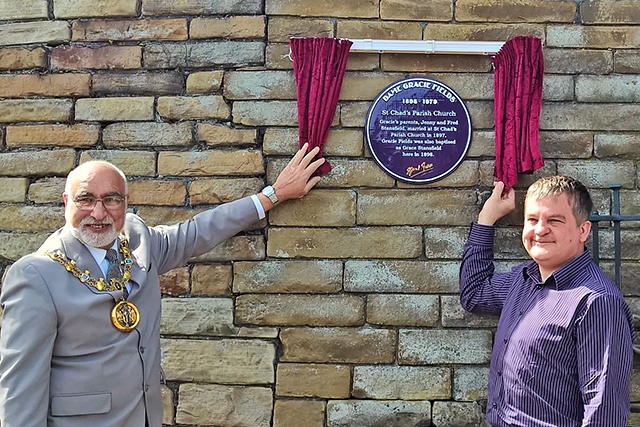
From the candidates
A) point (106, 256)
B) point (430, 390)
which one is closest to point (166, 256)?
point (106, 256)

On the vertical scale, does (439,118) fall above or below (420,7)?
below

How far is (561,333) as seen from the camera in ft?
7.09

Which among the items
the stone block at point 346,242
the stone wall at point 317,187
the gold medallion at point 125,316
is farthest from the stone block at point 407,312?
the gold medallion at point 125,316

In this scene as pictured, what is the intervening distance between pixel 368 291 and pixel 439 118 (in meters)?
0.93

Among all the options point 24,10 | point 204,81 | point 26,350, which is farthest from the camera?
point 24,10

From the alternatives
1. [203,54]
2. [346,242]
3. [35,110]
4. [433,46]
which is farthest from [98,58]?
[433,46]

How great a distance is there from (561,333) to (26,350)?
1895 mm

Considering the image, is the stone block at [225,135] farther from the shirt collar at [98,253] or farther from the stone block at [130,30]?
the shirt collar at [98,253]

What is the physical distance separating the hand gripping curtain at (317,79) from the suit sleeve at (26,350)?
55.4 inches

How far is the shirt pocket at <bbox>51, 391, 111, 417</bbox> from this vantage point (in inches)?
86.5

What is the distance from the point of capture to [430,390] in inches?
116

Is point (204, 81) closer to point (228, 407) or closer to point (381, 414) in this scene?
point (228, 407)

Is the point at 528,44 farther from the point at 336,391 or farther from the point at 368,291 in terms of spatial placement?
the point at 336,391

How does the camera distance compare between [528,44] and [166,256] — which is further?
[528,44]
